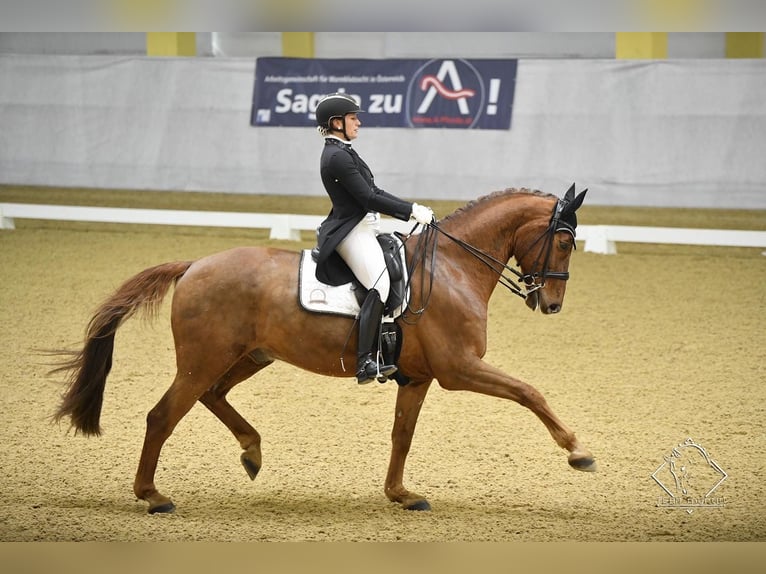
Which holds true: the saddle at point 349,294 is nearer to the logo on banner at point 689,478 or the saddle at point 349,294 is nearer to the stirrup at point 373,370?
the stirrup at point 373,370

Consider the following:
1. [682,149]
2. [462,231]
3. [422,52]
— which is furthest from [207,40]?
[462,231]

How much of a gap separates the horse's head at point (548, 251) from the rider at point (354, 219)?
54 cm

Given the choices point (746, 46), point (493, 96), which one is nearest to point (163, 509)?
point (493, 96)

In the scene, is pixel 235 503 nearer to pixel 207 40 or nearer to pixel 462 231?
pixel 462 231

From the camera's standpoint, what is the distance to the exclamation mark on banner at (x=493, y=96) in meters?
13.9

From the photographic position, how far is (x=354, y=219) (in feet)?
14.5

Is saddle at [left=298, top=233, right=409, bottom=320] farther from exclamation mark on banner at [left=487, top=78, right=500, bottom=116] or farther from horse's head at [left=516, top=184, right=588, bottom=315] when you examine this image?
exclamation mark on banner at [left=487, top=78, right=500, bottom=116]

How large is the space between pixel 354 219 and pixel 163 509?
65.0 inches

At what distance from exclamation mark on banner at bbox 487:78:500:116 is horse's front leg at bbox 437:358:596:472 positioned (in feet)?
32.8

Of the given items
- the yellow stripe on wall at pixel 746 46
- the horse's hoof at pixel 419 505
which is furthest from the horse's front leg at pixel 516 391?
the yellow stripe on wall at pixel 746 46

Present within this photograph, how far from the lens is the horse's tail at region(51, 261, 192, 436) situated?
4621 millimetres

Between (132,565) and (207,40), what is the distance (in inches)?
670

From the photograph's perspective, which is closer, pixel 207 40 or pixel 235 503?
pixel 235 503

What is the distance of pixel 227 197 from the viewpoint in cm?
1469
